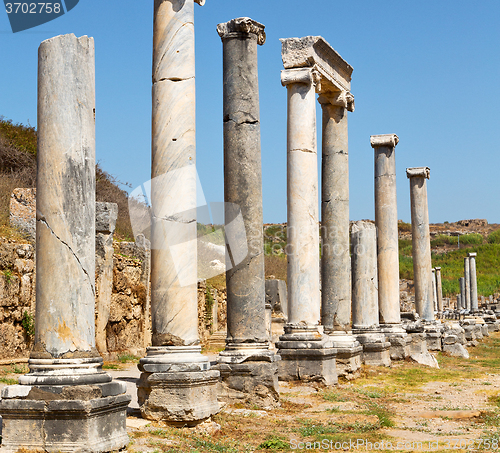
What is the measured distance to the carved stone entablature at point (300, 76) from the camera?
13.3 meters

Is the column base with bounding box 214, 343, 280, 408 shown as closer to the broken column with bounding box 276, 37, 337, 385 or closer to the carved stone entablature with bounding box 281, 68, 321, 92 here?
the broken column with bounding box 276, 37, 337, 385

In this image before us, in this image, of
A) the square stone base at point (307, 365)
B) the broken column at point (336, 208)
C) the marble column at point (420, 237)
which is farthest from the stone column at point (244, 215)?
the marble column at point (420, 237)

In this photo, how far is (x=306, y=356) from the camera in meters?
12.5

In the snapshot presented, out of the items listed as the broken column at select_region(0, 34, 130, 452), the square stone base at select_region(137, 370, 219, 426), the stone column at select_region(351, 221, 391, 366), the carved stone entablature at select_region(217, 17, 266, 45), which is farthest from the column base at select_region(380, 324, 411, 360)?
the broken column at select_region(0, 34, 130, 452)

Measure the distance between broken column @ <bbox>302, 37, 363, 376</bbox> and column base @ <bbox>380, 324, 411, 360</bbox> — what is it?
3.49m

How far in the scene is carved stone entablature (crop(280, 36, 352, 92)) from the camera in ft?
44.3

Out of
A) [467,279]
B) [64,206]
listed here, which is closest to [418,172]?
[64,206]

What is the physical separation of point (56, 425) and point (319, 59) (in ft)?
33.9

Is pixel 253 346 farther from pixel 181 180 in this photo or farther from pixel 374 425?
pixel 181 180

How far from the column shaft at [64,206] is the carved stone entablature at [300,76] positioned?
7.27 metres

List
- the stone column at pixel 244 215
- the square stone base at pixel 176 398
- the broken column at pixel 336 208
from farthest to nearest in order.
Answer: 1. the broken column at pixel 336 208
2. the stone column at pixel 244 215
3. the square stone base at pixel 176 398

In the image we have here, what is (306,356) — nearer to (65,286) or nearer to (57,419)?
(65,286)

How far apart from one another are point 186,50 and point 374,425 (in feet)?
18.4

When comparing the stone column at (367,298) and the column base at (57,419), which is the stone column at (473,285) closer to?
the stone column at (367,298)
